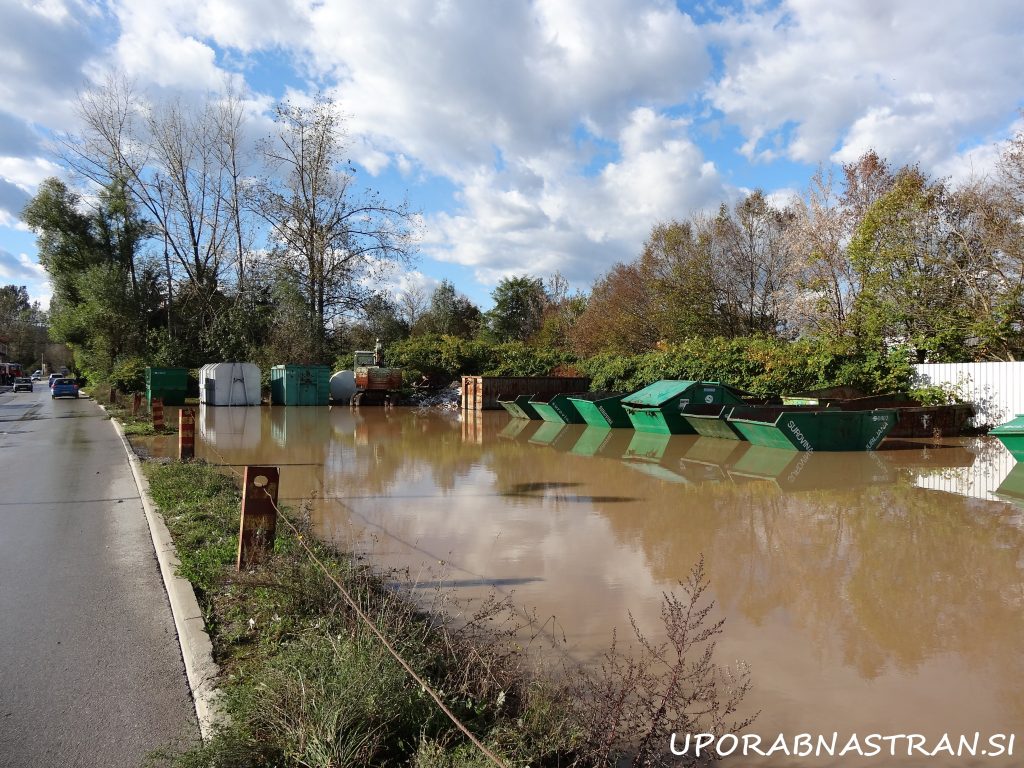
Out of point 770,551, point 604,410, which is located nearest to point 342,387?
point 604,410

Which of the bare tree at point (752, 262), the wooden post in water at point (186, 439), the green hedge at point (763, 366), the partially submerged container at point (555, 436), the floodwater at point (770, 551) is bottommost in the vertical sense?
the floodwater at point (770, 551)

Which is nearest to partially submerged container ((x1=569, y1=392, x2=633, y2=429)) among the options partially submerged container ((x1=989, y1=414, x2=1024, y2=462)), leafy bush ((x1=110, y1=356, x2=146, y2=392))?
partially submerged container ((x1=989, y1=414, x2=1024, y2=462))

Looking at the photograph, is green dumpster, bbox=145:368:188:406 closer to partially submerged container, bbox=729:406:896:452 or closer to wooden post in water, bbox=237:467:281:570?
partially submerged container, bbox=729:406:896:452

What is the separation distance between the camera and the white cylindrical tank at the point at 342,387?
115 ft

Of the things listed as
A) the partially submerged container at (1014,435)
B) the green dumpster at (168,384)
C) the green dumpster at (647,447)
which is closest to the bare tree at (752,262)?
the green dumpster at (647,447)

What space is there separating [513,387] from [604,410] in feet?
31.0

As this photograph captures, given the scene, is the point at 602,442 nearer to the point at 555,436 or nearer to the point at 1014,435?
the point at 555,436

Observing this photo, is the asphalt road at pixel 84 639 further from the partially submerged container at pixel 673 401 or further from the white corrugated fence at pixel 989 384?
the white corrugated fence at pixel 989 384

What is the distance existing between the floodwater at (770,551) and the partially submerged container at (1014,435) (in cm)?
38

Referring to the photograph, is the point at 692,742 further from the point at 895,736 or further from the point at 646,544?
the point at 646,544

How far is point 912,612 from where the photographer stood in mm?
5824

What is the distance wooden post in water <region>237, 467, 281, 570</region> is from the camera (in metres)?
6.00

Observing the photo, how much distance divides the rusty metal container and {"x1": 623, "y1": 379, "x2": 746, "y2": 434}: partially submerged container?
33.1 feet

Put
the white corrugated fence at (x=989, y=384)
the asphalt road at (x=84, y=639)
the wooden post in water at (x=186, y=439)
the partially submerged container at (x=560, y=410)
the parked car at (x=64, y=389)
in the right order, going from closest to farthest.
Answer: the asphalt road at (x=84, y=639) → the wooden post in water at (x=186, y=439) → the white corrugated fence at (x=989, y=384) → the partially submerged container at (x=560, y=410) → the parked car at (x=64, y=389)
